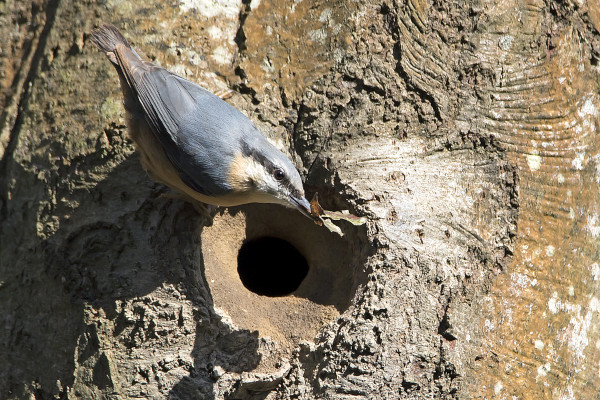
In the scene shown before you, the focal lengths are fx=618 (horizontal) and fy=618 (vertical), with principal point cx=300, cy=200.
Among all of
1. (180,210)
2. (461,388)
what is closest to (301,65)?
(180,210)

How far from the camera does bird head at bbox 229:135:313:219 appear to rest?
8.31 feet

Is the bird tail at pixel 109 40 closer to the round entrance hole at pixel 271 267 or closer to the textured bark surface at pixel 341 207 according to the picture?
the textured bark surface at pixel 341 207

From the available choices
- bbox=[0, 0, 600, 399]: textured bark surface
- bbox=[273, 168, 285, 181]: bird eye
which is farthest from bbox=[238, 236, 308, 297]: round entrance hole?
bbox=[273, 168, 285, 181]: bird eye

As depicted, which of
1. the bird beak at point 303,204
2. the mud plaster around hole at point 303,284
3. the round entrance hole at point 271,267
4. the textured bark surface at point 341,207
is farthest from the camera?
the round entrance hole at point 271,267

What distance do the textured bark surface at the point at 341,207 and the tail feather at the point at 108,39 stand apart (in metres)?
0.10

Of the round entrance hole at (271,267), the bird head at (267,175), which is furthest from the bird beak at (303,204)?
the round entrance hole at (271,267)

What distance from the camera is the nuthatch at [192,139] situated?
2592 millimetres

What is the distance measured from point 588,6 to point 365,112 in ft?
3.94

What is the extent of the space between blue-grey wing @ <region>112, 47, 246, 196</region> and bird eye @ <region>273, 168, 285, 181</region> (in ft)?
0.75

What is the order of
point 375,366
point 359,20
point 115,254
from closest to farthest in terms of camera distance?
point 375,366, point 115,254, point 359,20

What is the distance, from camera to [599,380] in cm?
270

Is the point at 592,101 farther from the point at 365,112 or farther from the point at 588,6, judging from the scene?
the point at 365,112

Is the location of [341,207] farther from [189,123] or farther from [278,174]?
[189,123]

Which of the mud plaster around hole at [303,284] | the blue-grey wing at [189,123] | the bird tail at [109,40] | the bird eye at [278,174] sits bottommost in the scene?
the mud plaster around hole at [303,284]
